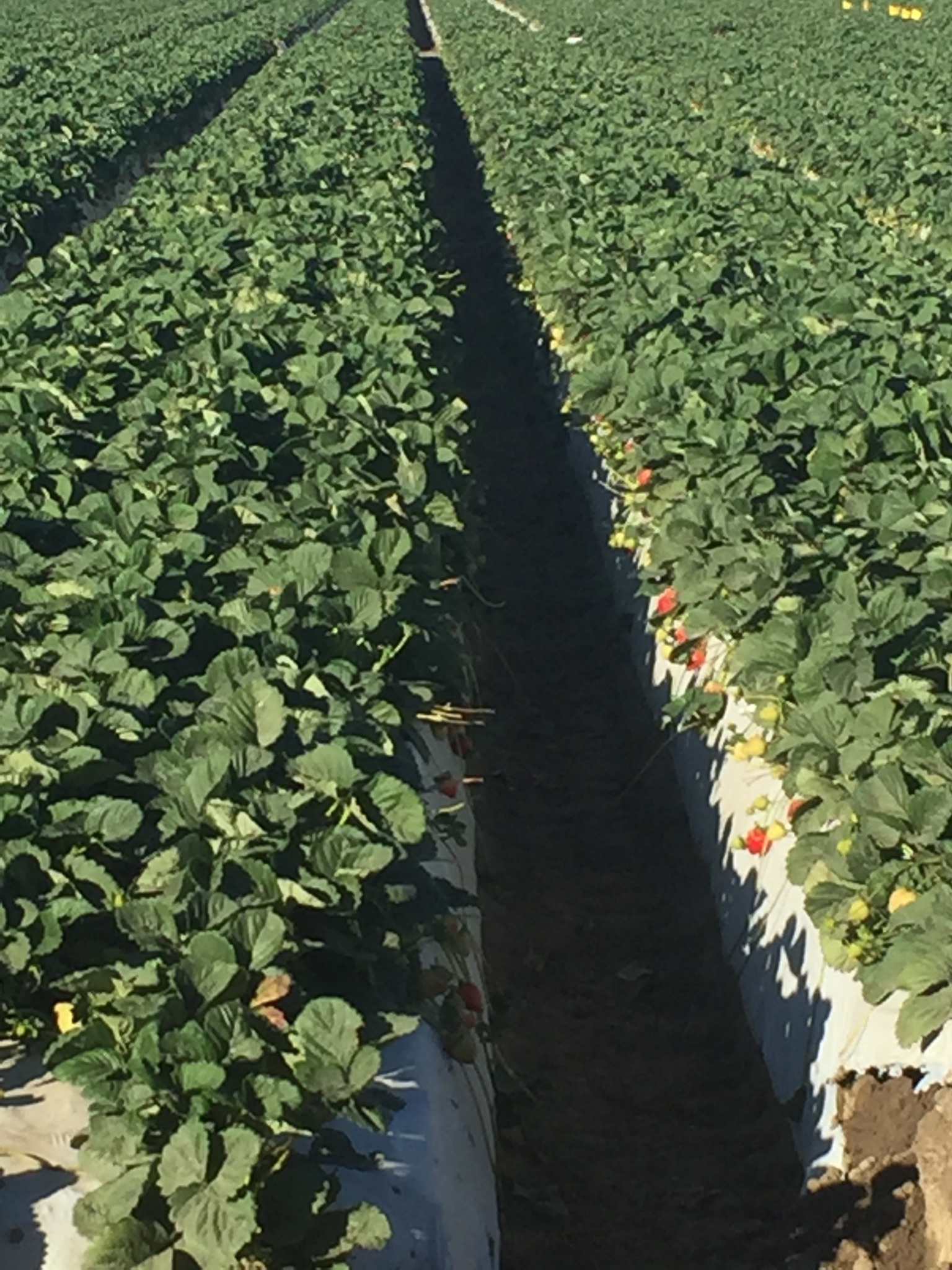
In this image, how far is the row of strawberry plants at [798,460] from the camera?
15.3 ft

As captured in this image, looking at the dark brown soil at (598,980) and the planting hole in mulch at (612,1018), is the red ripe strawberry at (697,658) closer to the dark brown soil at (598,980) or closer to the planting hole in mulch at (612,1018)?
the planting hole in mulch at (612,1018)

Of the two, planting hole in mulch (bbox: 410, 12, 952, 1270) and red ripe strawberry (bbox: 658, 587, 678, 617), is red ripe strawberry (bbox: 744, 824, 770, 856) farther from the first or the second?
red ripe strawberry (bbox: 658, 587, 678, 617)

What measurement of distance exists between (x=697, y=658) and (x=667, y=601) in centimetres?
58

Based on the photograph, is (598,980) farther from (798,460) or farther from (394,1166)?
(798,460)

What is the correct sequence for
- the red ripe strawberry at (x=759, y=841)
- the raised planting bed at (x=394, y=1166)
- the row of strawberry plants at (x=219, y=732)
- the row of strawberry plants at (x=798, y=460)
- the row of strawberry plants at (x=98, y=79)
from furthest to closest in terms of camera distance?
the row of strawberry plants at (x=98, y=79) < the red ripe strawberry at (x=759, y=841) < the row of strawberry plants at (x=798, y=460) < the raised planting bed at (x=394, y=1166) < the row of strawberry plants at (x=219, y=732)

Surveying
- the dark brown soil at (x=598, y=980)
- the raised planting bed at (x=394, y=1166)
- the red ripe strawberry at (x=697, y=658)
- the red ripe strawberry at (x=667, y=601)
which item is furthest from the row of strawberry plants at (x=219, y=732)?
the red ripe strawberry at (x=697, y=658)

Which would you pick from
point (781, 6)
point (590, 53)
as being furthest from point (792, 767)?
point (781, 6)

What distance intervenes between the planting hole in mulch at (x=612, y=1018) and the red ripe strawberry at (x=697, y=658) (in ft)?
1.64

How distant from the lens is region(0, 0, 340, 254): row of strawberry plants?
18016 millimetres

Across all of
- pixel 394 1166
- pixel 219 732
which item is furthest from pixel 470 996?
pixel 219 732

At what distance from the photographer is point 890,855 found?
4648 mm

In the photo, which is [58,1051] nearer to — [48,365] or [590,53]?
[48,365]

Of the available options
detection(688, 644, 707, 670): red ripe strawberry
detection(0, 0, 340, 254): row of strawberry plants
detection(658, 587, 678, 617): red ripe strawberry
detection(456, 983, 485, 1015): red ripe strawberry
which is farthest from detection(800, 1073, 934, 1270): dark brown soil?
detection(0, 0, 340, 254): row of strawberry plants

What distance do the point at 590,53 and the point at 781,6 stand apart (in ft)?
40.3
